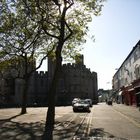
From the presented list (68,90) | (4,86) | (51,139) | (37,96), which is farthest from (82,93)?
(51,139)

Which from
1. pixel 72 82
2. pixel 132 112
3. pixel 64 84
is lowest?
pixel 132 112

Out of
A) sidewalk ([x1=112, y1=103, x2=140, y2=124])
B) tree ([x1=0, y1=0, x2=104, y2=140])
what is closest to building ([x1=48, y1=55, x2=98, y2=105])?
sidewalk ([x1=112, y1=103, x2=140, y2=124])

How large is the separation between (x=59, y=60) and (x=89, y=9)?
6.46m

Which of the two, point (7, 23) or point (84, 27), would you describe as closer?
point (84, 27)

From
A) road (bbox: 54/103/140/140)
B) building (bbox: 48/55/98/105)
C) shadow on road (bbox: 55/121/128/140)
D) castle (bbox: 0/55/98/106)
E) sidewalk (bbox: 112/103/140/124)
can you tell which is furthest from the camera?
building (bbox: 48/55/98/105)

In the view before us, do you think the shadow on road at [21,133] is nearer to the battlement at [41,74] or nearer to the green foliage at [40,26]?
the green foliage at [40,26]

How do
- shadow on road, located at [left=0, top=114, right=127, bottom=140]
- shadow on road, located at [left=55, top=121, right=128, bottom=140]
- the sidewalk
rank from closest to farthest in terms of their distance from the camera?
shadow on road, located at [left=55, top=121, right=128, bottom=140]
shadow on road, located at [left=0, top=114, right=127, bottom=140]
the sidewalk

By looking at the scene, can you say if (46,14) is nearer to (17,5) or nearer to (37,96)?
(17,5)

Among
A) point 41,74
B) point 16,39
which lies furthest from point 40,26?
point 41,74

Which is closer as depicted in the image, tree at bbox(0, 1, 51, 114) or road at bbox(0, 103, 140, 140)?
road at bbox(0, 103, 140, 140)

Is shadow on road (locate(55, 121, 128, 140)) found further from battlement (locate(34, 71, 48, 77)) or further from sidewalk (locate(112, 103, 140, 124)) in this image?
battlement (locate(34, 71, 48, 77))

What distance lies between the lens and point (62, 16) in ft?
87.4

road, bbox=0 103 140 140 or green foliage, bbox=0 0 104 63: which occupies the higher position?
green foliage, bbox=0 0 104 63

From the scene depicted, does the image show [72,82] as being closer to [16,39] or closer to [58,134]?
[16,39]
